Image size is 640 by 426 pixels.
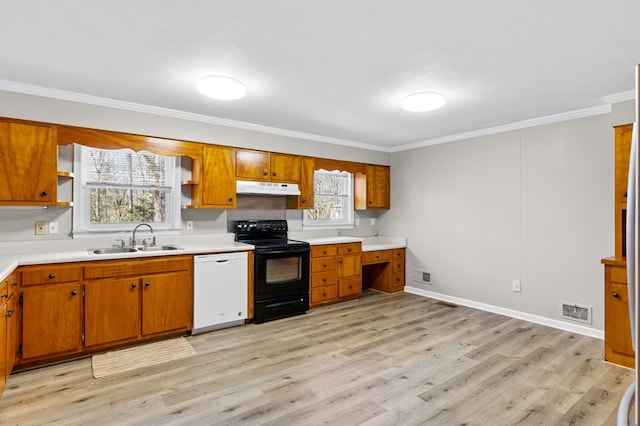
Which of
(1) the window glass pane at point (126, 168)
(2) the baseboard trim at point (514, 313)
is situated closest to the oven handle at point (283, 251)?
(1) the window glass pane at point (126, 168)

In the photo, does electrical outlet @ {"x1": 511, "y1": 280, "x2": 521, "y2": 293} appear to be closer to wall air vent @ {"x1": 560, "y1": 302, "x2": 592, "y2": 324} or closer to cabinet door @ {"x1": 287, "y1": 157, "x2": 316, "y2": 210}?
wall air vent @ {"x1": 560, "y1": 302, "x2": 592, "y2": 324}

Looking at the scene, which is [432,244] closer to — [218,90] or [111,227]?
[218,90]

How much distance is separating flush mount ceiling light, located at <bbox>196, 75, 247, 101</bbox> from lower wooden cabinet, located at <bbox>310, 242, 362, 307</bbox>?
7.37ft

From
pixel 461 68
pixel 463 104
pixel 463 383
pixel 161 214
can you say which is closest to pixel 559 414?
pixel 463 383

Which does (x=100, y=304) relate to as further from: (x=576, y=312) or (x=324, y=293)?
(x=576, y=312)

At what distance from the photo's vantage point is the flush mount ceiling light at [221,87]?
9.20 ft

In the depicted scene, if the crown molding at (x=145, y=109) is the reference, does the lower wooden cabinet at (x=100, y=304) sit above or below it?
below

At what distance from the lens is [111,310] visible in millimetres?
3104

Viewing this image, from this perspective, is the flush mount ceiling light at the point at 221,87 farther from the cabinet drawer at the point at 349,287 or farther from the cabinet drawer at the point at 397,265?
the cabinet drawer at the point at 397,265

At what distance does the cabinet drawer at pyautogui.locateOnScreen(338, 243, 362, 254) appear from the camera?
4820 millimetres

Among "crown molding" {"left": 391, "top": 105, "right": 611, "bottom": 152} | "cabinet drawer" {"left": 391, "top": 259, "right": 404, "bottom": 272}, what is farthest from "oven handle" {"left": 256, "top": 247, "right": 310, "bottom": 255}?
"crown molding" {"left": 391, "top": 105, "right": 611, "bottom": 152}

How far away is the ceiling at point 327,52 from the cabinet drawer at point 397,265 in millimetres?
2514

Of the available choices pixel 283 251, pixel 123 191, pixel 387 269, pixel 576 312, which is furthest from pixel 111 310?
pixel 576 312

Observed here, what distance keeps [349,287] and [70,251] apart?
10.8 ft
